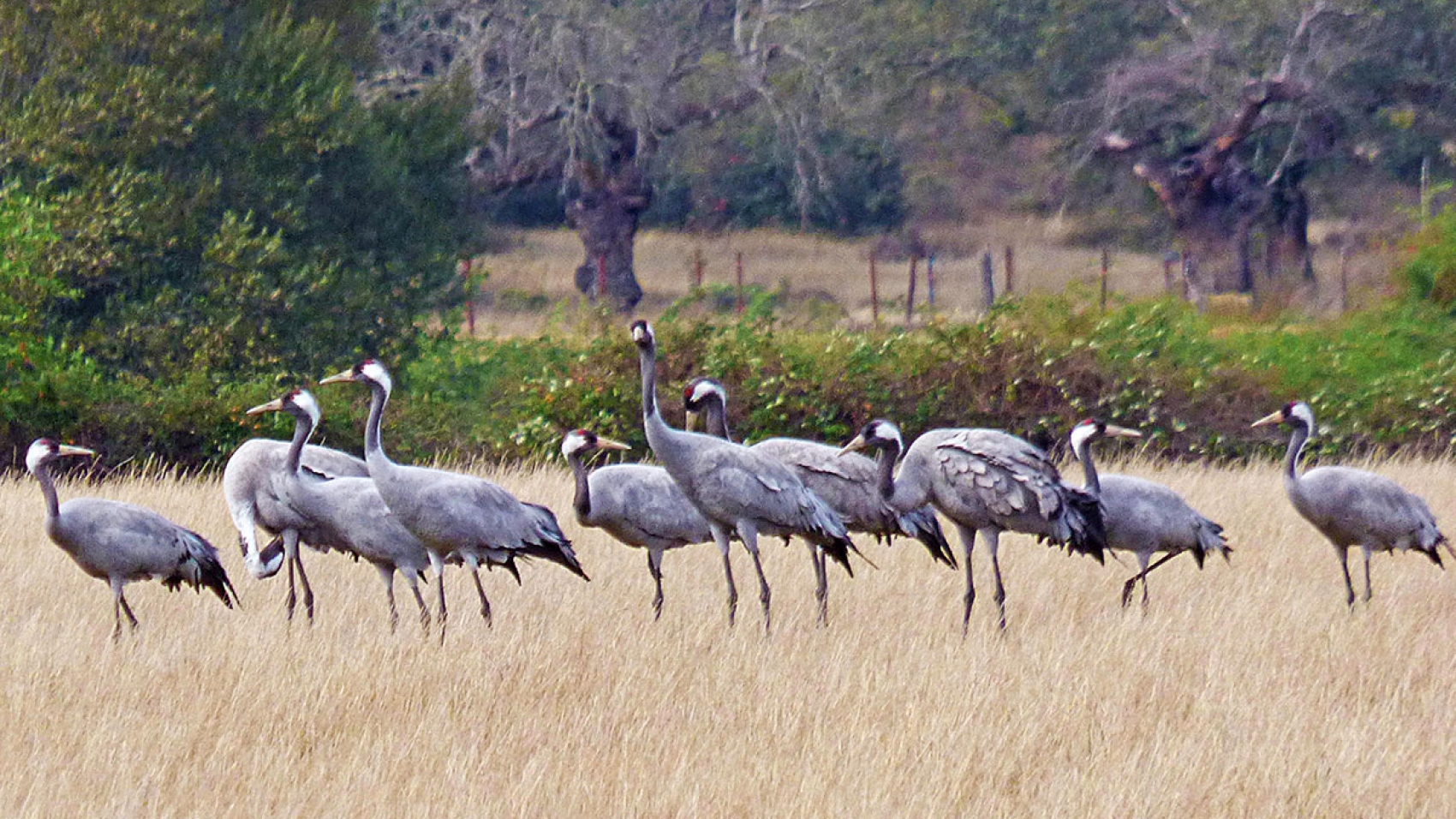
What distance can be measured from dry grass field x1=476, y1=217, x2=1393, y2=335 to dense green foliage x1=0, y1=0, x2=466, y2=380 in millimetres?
14978

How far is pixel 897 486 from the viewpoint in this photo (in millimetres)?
8969

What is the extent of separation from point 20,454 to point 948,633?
9.77 metres

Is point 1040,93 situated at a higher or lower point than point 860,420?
higher

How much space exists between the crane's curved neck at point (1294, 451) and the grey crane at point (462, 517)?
375 cm

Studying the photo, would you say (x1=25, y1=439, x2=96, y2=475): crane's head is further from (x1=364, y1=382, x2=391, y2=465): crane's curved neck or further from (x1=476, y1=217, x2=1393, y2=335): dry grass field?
(x1=476, y1=217, x2=1393, y2=335): dry grass field

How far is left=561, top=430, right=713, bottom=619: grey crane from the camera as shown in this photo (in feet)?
30.2

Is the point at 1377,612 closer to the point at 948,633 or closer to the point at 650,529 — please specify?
the point at 948,633

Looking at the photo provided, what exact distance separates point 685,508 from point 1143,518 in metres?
2.31

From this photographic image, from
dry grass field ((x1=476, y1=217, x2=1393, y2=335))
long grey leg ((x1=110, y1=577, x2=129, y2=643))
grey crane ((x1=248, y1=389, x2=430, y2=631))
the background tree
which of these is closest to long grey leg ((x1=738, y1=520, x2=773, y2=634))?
grey crane ((x1=248, y1=389, x2=430, y2=631))

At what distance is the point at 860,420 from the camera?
53.3 ft

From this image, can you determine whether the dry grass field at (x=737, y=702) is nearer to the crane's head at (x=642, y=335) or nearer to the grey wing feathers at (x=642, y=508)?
the grey wing feathers at (x=642, y=508)

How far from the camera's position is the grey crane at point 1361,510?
368 inches

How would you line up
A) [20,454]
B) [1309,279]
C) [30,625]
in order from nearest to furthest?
[30,625] → [20,454] → [1309,279]

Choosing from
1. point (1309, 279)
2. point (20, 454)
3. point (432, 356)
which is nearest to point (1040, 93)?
point (1309, 279)
